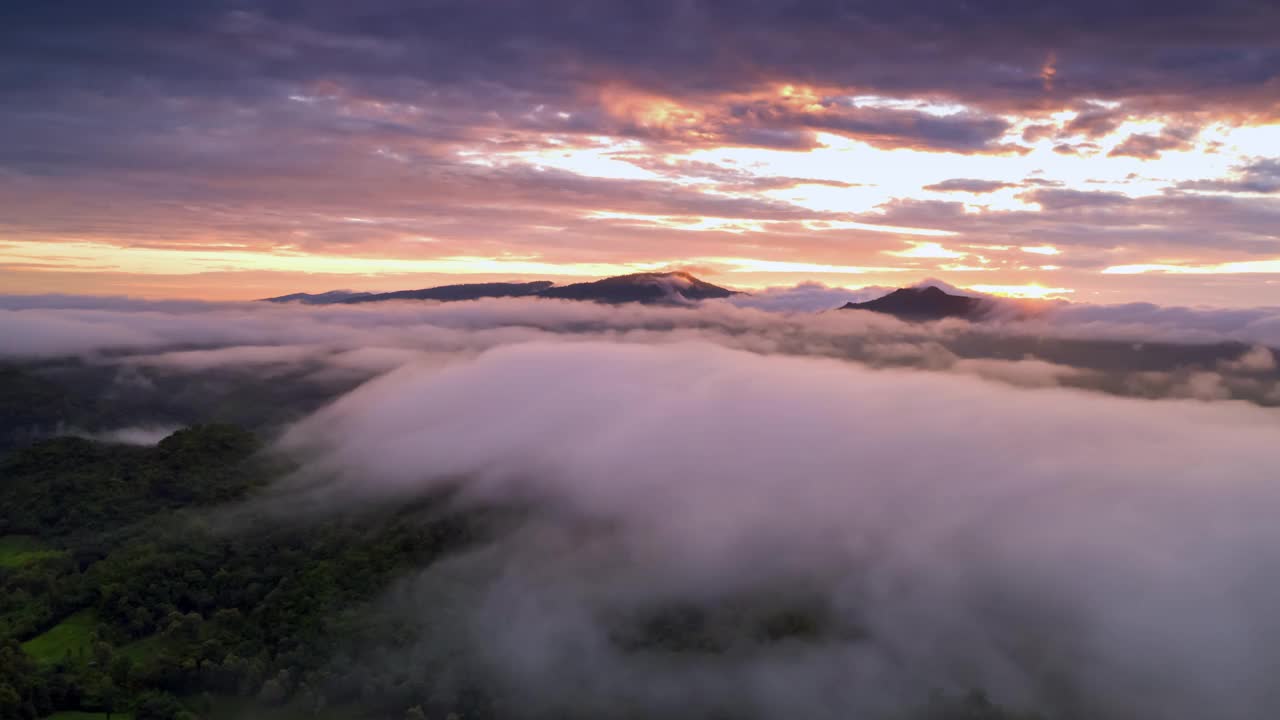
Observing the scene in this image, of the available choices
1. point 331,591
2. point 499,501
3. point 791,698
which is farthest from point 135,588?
point 791,698

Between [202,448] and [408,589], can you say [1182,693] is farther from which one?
[202,448]

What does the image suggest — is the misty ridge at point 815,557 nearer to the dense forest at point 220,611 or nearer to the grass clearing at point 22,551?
the dense forest at point 220,611

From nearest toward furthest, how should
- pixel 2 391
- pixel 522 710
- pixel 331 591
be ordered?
pixel 522 710
pixel 331 591
pixel 2 391

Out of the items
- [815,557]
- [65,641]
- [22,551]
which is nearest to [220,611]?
[65,641]

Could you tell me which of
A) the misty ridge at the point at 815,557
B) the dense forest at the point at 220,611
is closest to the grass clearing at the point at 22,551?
the dense forest at the point at 220,611

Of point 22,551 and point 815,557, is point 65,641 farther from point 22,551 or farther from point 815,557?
point 815,557

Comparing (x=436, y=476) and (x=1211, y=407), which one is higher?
(x=1211, y=407)
